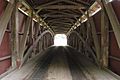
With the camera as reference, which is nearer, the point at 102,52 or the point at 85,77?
the point at 85,77

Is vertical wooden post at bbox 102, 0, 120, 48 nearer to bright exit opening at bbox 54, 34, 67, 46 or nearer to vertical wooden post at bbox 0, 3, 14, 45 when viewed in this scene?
vertical wooden post at bbox 0, 3, 14, 45

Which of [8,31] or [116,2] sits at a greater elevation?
[116,2]

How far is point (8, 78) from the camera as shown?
192 inches

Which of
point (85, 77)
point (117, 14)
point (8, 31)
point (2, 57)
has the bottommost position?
point (85, 77)

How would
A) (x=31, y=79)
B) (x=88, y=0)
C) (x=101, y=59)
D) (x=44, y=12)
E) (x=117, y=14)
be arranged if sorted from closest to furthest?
(x=31, y=79)
(x=117, y=14)
(x=101, y=59)
(x=88, y=0)
(x=44, y=12)

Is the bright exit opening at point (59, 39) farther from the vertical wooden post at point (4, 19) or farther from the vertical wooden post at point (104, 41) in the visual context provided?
the vertical wooden post at point (4, 19)

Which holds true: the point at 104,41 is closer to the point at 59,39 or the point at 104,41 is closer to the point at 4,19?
the point at 4,19

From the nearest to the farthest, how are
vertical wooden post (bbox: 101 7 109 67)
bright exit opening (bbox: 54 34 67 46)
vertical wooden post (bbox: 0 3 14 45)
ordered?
1. vertical wooden post (bbox: 0 3 14 45)
2. vertical wooden post (bbox: 101 7 109 67)
3. bright exit opening (bbox: 54 34 67 46)

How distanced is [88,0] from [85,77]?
4.24m

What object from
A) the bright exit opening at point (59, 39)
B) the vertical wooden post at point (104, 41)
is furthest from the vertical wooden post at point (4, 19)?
the bright exit opening at point (59, 39)

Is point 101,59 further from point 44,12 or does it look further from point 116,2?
point 44,12

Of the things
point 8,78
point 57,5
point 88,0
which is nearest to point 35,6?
point 57,5

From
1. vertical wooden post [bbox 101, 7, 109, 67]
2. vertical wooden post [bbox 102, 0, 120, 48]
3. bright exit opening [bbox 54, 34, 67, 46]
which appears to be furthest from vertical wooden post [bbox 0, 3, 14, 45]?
bright exit opening [bbox 54, 34, 67, 46]

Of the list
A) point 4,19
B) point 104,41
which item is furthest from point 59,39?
point 4,19
